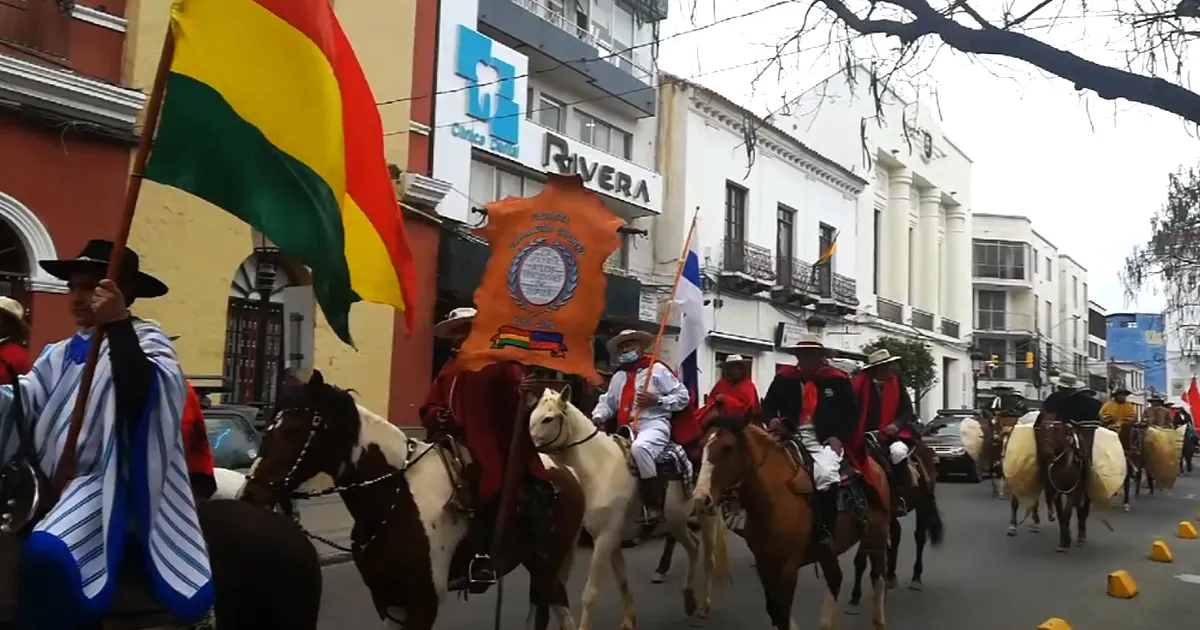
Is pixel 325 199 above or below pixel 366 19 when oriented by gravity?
below

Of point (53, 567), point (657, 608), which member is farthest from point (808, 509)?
point (53, 567)

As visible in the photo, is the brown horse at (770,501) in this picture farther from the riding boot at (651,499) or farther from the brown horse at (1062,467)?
the brown horse at (1062,467)

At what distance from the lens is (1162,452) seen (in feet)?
66.6

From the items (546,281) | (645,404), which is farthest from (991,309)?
(546,281)

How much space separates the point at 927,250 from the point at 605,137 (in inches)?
889

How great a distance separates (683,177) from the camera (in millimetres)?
25016

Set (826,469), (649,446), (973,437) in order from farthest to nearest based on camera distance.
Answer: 1. (973,437)
2. (649,446)
3. (826,469)

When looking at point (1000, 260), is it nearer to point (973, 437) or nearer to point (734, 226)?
point (734, 226)

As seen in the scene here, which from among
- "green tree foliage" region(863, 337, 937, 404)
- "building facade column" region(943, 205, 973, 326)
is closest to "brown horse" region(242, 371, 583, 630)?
"green tree foliage" region(863, 337, 937, 404)

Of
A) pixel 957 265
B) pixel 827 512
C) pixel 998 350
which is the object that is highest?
pixel 957 265

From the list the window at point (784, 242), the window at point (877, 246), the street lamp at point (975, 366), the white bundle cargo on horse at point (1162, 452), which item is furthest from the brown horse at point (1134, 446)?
the street lamp at point (975, 366)

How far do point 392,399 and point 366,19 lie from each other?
643cm

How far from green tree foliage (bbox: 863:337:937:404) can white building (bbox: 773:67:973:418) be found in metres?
1.04

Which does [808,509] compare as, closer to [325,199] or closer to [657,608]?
[657,608]
